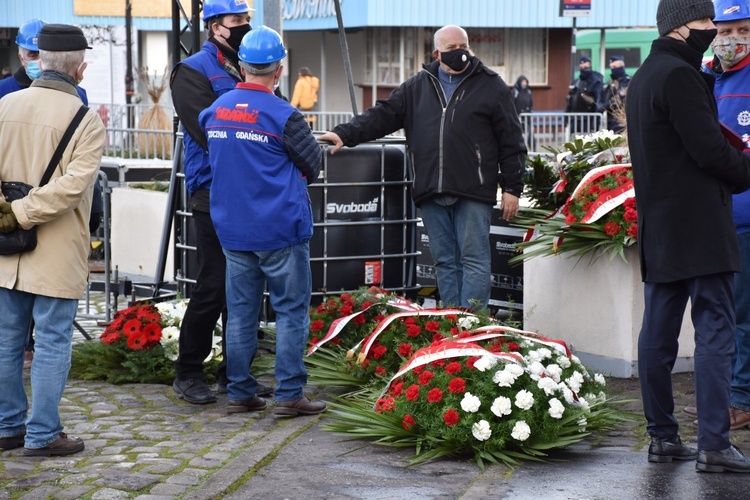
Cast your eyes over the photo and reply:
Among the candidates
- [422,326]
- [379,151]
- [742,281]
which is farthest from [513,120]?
[742,281]

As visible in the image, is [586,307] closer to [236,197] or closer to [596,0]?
Answer: [236,197]

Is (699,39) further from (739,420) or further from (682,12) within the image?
(739,420)

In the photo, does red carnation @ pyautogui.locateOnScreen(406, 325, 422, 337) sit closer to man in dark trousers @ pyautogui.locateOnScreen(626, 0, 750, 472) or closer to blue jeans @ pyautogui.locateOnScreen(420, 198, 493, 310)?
blue jeans @ pyautogui.locateOnScreen(420, 198, 493, 310)

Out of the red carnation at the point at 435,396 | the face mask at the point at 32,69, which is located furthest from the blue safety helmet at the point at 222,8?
the red carnation at the point at 435,396

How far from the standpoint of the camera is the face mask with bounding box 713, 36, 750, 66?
228 inches

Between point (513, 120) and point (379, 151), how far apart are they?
3.01 feet

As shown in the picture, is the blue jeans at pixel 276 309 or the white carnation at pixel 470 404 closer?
the white carnation at pixel 470 404

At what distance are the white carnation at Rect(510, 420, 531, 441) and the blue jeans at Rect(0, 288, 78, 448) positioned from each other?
203 centimetres

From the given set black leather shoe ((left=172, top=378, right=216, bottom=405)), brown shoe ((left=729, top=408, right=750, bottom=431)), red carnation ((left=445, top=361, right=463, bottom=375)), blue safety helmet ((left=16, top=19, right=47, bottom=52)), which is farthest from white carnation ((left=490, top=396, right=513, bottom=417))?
blue safety helmet ((left=16, top=19, right=47, bottom=52))

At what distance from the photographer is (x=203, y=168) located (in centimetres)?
650

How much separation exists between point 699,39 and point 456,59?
8.36 feet

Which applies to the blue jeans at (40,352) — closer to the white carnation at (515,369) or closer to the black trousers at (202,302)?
the black trousers at (202,302)

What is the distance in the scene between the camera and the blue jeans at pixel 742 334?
577 cm

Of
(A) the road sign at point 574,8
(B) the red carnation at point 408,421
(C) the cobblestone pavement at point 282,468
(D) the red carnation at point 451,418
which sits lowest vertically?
(C) the cobblestone pavement at point 282,468
